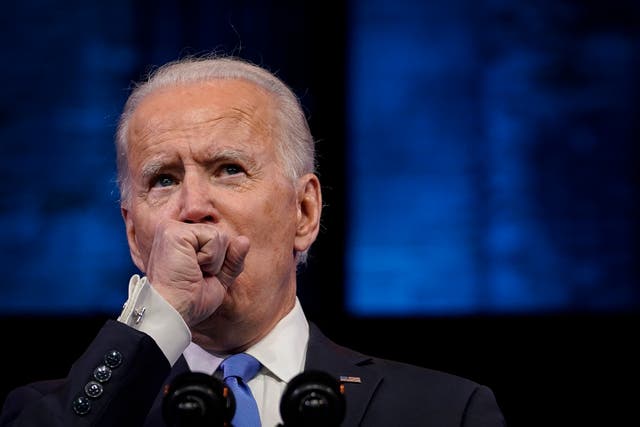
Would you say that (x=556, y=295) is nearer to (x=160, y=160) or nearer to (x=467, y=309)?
(x=467, y=309)

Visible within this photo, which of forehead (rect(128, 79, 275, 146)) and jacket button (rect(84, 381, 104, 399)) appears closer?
jacket button (rect(84, 381, 104, 399))

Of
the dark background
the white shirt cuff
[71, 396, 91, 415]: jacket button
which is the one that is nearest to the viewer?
[71, 396, 91, 415]: jacket button

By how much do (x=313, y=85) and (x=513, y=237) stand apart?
89cm

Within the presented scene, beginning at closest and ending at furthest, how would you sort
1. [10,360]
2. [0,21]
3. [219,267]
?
[219,267], [10,360], [0,21]

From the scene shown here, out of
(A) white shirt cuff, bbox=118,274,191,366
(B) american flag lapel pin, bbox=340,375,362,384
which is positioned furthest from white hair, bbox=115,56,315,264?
(A) white shirt cuff, bbox=118,274,191,366

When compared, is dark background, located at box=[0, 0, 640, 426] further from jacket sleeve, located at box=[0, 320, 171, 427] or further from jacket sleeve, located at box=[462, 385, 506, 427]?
jacket sleeve, located at box=[0, 320, 171, 427]

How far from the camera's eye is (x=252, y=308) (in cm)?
222

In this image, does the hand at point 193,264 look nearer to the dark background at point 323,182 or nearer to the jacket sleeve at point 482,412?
the jacket sleeve at point 482,412

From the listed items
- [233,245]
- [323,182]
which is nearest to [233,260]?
[233,245]

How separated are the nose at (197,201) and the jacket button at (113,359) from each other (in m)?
0.35

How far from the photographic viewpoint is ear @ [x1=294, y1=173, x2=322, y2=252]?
2367mm

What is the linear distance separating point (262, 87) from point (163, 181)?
339 millimetres

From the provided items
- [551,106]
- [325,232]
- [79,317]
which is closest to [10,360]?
[79,317]

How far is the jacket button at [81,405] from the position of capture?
1.81 m
